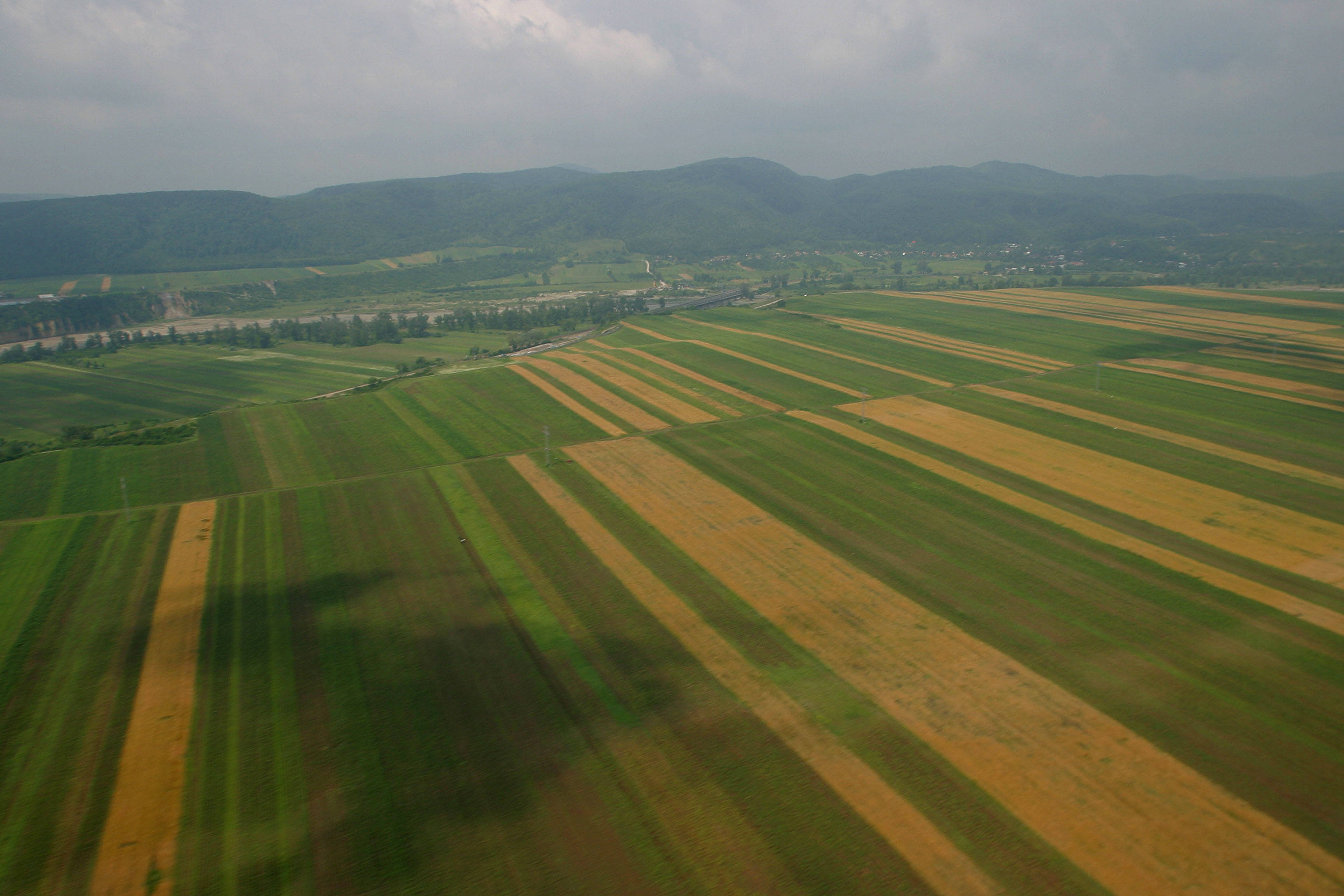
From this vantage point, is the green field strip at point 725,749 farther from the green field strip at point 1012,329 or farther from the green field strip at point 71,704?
the green field strip at point 1012,329

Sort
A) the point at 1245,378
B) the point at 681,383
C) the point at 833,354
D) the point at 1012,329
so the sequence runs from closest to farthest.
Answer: the point at 1245,378
the point at 681,383
the point at 833,354
the point at 1012,329

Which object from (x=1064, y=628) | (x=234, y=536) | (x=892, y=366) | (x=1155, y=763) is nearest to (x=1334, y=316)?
(x=892, y=366)

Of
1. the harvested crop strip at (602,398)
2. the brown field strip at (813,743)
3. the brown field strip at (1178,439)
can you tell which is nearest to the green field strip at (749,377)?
the harvested crop strip at (602,398)

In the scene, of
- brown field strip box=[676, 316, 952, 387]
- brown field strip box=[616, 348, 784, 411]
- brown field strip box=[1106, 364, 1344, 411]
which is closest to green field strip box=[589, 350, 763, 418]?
brown field strip box=[616, 348, 784, 411]

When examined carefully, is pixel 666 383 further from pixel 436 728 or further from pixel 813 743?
pixel 813 743

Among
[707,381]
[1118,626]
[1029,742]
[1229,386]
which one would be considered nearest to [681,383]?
[707,381]

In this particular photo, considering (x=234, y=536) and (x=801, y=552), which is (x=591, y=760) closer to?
(x=801, y=552)
